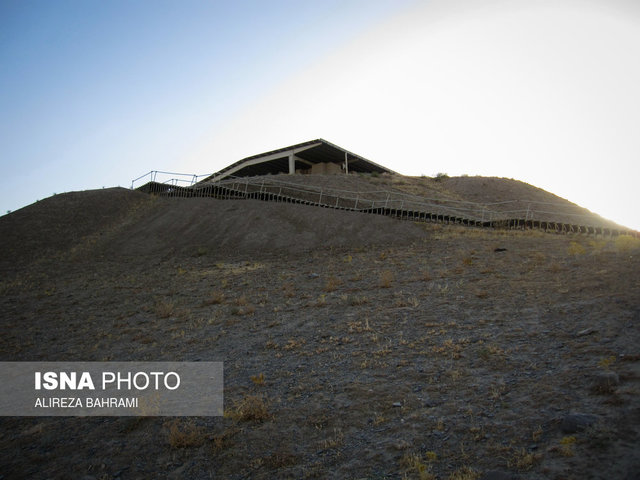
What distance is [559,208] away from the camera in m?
45.2

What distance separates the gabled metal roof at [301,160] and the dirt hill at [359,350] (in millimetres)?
21244

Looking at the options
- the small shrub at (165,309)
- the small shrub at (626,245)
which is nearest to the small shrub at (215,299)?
the small shrub at (165,309)

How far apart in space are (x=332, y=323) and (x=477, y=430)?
7.47 metres

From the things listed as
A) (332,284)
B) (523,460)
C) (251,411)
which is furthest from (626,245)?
(251,411)

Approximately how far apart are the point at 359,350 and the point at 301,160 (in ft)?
132

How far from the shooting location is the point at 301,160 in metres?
51.1

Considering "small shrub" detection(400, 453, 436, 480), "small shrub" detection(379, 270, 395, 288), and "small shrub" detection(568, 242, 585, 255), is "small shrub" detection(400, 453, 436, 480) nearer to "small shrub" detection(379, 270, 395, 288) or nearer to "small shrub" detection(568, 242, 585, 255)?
"small shrub" detection(379, 270, 395, 288)

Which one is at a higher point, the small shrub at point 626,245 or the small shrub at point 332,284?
the small shrub at point 626,245

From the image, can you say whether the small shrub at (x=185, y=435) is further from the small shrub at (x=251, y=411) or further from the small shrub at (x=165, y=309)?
the small shrub at (x=165, y=309)

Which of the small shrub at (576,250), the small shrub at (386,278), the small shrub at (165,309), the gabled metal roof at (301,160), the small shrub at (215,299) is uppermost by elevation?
the gabled metal roof at (301,160)

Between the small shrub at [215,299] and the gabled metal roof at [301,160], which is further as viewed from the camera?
the gabled metal roof at [301,160]

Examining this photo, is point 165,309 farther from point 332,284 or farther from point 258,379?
point 258,379

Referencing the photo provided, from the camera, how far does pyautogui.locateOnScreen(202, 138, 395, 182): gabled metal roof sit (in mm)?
48094

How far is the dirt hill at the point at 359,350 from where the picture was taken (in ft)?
26.2
